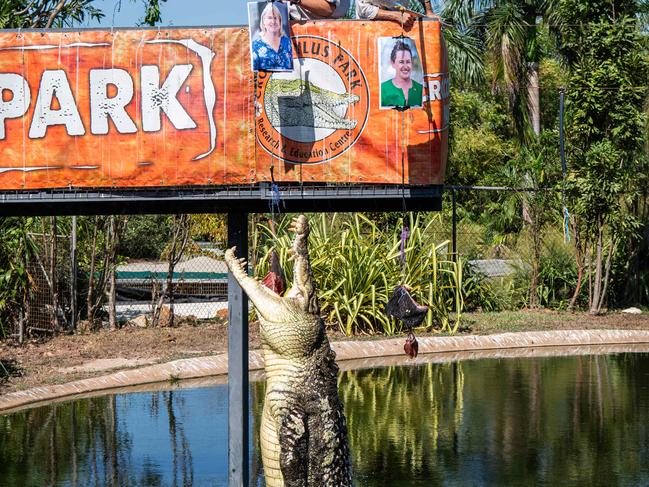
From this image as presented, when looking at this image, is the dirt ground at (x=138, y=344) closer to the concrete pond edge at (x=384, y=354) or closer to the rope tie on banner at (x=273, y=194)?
the concrete pond edge at (x=384, y=354)

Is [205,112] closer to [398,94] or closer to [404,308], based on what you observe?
[398,94]

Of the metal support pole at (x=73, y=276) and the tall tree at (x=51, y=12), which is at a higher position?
the tall tree at (x=51, y=12)

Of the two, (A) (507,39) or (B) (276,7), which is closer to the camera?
(B) (276,7)

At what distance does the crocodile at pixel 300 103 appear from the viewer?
764 centimetres

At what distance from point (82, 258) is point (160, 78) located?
10.5 meters

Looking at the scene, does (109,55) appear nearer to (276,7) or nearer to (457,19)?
(276,7)

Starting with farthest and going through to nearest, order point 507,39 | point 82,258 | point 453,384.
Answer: point 507,39, point 82,258, point 453,384

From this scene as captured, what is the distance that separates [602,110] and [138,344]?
337 inches

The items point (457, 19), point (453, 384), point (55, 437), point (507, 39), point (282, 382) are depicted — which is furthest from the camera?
point (457, 19)

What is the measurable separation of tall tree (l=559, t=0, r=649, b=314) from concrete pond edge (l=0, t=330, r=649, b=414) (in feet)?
8.44

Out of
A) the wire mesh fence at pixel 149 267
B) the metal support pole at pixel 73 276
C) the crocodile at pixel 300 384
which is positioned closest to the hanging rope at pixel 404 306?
the crocodile at pixel 300 384

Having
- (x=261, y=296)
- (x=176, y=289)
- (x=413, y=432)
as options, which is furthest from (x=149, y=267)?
(x=261, y=296)

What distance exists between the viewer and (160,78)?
302 inches

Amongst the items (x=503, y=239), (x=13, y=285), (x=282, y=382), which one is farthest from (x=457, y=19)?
(x=282, y=382)
